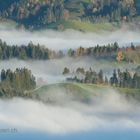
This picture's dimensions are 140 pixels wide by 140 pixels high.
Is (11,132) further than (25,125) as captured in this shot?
No

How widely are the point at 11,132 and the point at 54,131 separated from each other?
2347 centimetres

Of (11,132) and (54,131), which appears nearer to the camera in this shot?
(11,132)

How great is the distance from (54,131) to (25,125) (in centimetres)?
599

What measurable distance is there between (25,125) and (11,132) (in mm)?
22053

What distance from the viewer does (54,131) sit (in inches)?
7835

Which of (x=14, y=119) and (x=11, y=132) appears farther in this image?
(x=14, y=119)

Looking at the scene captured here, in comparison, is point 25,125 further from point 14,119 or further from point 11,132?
point 11,132

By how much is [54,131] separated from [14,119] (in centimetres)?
852

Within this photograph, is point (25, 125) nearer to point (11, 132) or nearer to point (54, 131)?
point (54, 131)

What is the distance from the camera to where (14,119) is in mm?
197500

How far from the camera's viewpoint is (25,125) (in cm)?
19875

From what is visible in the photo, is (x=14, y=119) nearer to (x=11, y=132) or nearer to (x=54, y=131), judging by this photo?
(x=54, y=131)

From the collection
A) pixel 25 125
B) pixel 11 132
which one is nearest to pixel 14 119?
pixel 25 125
